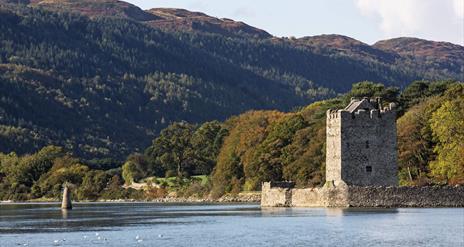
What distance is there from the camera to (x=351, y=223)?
57.4 metres

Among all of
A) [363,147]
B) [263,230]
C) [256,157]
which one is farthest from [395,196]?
[256,157]

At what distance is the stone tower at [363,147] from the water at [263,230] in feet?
12.2

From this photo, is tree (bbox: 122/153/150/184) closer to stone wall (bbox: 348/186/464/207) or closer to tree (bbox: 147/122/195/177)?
tree (bbox: 147/122/195/177)

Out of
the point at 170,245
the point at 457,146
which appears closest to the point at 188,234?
the point at 170,245

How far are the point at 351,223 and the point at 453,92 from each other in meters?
38.6

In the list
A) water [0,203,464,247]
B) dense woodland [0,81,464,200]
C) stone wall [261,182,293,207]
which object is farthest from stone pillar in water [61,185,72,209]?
dense woodland [0,81,464,200]

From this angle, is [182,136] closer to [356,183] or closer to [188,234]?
[356,183]

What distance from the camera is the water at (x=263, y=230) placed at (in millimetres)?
48688

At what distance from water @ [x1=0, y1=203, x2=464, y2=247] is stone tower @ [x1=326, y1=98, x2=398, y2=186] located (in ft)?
12.2

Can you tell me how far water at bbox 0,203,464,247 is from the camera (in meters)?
48.7

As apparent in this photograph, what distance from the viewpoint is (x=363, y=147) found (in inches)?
2899

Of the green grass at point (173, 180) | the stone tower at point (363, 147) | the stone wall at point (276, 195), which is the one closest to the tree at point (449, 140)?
the stone tower at point (363, 147)

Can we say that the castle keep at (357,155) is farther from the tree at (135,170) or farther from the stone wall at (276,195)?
the tree at (135,170)

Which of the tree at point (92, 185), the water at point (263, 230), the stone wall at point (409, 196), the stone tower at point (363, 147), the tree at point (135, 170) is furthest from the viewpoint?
the tree at point (135, 170)
